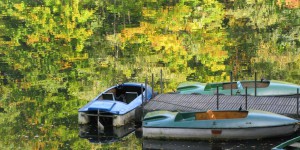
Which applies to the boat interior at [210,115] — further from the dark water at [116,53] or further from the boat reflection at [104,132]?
the boat reflection at [104,132]

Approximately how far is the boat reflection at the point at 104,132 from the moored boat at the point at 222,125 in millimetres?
1376

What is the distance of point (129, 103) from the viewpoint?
2217 centimetres

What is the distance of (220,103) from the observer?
2141 cm

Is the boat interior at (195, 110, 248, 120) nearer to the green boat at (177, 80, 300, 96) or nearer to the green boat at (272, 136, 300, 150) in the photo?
the green boat at (177, 80, 300, 96)

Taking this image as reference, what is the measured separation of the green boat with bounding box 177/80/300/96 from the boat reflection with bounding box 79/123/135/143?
11.7ft

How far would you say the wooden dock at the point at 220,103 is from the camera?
2066cm

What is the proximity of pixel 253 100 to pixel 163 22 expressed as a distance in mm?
23607

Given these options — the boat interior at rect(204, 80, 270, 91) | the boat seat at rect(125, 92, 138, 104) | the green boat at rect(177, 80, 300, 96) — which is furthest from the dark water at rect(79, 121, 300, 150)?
the boat interior at rect(204, 80, 270, 91)

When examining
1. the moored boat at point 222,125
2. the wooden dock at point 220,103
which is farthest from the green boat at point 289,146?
the wooden dock at point 220,103

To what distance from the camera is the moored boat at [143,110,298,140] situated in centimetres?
1842

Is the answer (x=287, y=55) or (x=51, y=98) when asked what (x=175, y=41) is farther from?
(x=51, y=98)

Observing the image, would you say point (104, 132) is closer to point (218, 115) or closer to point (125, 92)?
point (125, 92)

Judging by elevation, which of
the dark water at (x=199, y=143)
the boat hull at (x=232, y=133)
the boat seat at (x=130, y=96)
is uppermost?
the boat seat at (x=130, y=96)

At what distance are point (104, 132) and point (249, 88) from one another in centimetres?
608
